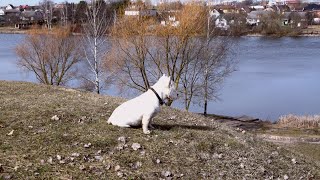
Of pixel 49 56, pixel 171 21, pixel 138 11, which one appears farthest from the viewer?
pixel 49 56

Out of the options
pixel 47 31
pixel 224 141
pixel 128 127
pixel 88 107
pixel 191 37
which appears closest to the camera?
pixel 128 127

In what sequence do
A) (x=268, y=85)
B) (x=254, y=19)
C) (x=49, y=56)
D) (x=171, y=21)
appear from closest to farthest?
(x=171, y=21), (x=268, y=85), (x=49, y=56), (x=254, y=19)

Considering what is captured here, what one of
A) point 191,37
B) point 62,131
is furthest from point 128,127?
point 191,37

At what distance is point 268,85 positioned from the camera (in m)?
33.4

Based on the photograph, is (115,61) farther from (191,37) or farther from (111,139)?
(111,139)

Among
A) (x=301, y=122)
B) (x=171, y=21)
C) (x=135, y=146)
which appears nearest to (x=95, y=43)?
(x=171, y=21)

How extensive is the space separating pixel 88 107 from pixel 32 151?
9.87ft

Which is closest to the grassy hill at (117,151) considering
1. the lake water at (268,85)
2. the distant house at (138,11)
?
the distant house at (138,11)

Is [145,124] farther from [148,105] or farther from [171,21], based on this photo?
[171,21]

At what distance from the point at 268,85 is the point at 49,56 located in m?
17.3

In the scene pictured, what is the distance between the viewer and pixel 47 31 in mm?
37812

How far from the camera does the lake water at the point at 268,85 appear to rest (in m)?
28.5

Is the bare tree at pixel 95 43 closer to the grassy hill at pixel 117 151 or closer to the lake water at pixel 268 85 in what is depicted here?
the lake water at pixel 268 85

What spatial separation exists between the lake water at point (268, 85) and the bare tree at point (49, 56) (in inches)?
82.6
